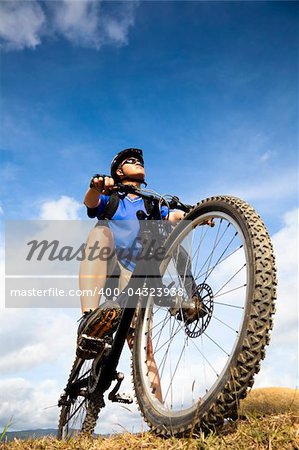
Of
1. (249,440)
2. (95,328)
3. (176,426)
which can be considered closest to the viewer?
(249,440)

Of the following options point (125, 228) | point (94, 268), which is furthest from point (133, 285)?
point (125, 228)

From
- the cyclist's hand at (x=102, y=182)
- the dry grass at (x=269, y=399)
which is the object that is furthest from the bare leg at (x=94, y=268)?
the dry grass at (x=269, y=399)

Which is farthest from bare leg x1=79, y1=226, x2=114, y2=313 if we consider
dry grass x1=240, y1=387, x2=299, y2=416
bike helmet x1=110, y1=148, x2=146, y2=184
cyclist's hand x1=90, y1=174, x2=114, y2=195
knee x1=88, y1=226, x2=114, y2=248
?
dry grass x1=240, y1=387, x2=299, y2=416

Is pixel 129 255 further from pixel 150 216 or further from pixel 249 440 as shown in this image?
pixel 249 440

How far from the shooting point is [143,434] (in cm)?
333

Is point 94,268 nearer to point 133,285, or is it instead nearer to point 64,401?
point 133,285

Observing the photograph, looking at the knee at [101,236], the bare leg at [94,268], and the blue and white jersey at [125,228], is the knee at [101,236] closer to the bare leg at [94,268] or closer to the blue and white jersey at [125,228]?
the bare leg at [94,268]

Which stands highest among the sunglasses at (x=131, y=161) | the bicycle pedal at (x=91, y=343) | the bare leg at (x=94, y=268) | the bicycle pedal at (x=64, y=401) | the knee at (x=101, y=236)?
the sunglasses at (x=131, y=161)

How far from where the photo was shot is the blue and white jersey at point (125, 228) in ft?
14.9

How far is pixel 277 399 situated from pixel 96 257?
3277 millimetres

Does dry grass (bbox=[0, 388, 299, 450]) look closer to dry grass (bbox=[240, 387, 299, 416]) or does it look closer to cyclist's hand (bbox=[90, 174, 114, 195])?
cyclist's hand (bbox=[90, 174, 114, 195])

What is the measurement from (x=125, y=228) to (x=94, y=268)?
0.72 m

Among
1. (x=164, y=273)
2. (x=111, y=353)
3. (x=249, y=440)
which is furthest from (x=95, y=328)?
(x=249, y=440)

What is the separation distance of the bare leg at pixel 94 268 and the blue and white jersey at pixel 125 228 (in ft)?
0.95
